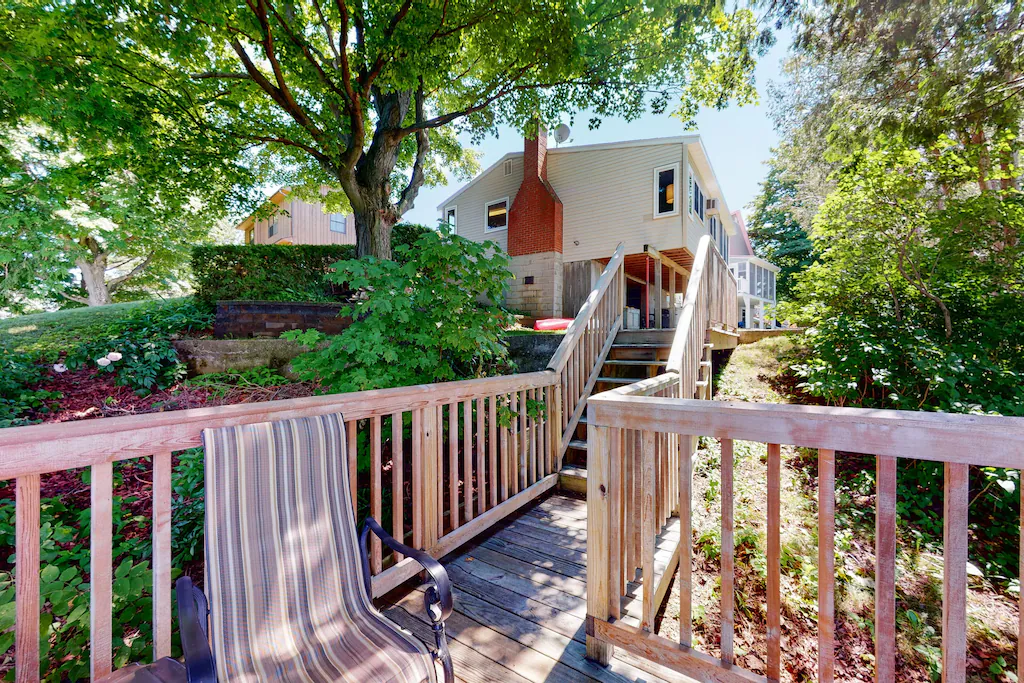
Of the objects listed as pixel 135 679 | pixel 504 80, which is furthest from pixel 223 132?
pixel 135 679

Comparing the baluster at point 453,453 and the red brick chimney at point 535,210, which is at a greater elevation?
the red brick chimney at point 535,210

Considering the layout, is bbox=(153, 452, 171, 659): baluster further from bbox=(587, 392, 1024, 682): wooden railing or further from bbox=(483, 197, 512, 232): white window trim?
bbox=(483, 197, 512, 232): white window trim

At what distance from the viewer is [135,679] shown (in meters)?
1.21

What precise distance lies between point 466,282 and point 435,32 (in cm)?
433

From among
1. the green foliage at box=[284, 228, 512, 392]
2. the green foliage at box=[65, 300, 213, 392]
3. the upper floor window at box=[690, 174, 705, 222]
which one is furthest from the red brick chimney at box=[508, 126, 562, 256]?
the green foliage at box=[284, 228, 512, 392]

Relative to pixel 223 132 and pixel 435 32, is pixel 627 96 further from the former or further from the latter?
pixel 223 132

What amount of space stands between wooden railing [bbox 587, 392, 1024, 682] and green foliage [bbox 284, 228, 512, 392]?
1.37 metres

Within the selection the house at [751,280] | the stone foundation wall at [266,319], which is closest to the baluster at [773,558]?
the stone foundation wall at [266,319]

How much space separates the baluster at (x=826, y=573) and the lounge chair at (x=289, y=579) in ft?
4.02

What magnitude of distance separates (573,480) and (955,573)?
2689 mm

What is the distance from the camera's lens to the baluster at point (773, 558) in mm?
1394

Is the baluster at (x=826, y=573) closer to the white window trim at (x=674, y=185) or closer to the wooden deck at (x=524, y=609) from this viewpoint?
the wooden deck at (x=524, y=609)

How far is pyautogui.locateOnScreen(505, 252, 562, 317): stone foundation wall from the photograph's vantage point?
37.0 feet

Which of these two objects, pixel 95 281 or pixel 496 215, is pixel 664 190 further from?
pixel 95 281
